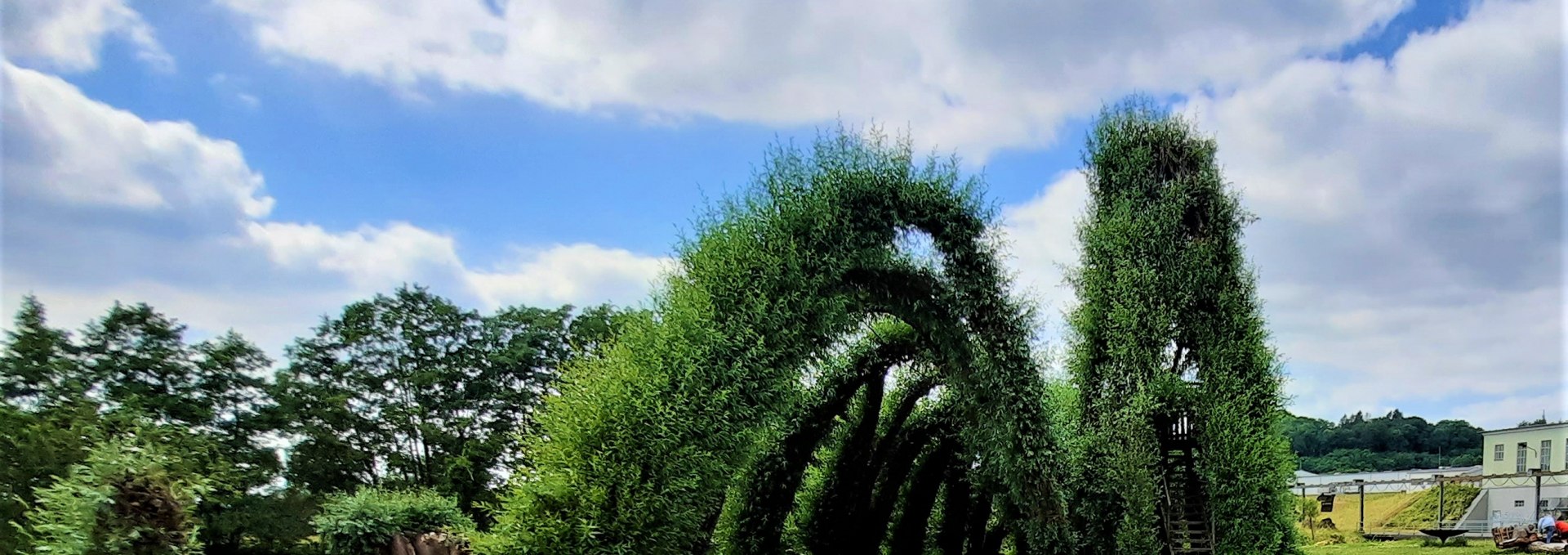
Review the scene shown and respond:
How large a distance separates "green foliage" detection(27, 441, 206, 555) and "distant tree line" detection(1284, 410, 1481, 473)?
2145 inches

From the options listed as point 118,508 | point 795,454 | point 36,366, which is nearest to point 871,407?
point 795,454

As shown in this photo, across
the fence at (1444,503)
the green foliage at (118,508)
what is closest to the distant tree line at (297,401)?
the green foliage at (118,508)

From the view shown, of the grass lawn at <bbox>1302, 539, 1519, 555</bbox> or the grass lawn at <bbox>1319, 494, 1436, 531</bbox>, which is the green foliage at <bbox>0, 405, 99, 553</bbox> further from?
the grass lawn at <bbox>1319, 494, 1436, 531</bbox>

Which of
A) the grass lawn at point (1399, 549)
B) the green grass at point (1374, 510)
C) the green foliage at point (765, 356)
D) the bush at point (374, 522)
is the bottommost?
the green grass at point (1374, 510)

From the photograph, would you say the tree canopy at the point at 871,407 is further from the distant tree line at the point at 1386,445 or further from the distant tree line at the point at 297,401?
the distant tree line at the point at 1386,445

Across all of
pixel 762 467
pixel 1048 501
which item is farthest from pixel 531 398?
pixel 1048 501

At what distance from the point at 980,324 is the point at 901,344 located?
217 centimetres

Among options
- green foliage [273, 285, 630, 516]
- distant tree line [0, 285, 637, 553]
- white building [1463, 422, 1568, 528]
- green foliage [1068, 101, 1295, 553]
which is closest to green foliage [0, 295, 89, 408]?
distant tree line [0, 285, 637, 553]

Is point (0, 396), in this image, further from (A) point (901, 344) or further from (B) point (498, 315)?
(A) point (901, 344)

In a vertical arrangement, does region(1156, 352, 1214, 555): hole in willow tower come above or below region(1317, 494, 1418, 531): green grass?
above

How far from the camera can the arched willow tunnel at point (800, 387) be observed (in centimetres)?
791

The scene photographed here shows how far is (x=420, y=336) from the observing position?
30109 millimetres

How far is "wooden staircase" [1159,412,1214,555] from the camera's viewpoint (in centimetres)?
1187

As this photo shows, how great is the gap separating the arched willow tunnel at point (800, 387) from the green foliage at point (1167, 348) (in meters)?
0.38
